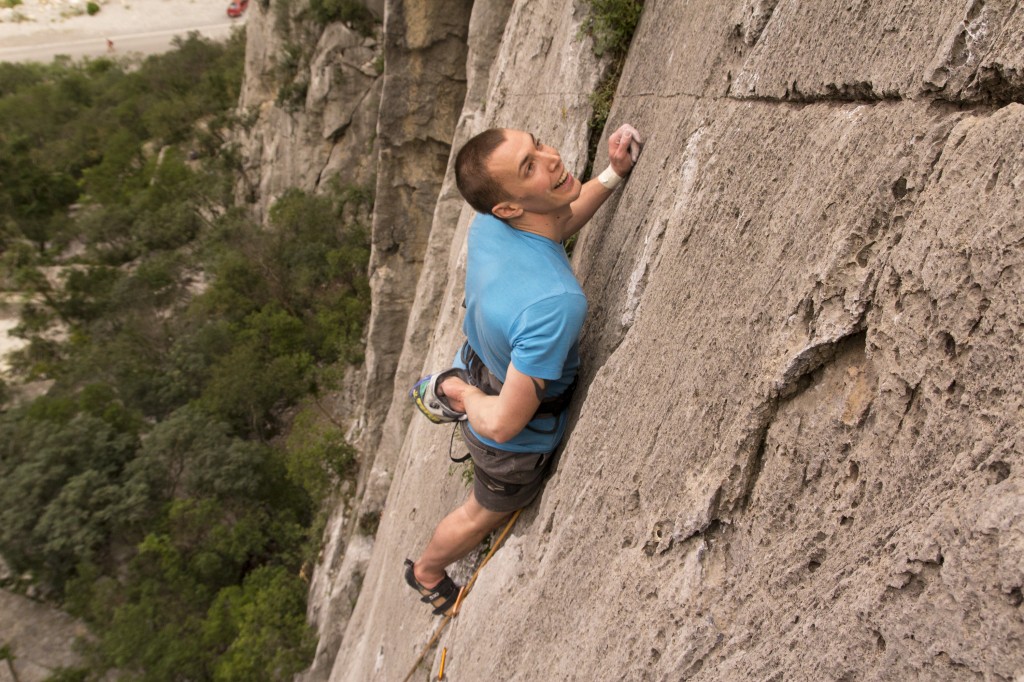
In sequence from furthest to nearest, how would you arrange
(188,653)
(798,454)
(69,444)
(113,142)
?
(113,142) → (69,444) → (188,653) → (798,454)

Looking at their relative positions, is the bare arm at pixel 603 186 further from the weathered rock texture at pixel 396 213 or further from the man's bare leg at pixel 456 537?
the weathered rock texture at pixel 396 213

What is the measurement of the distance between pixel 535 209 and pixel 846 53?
4.02ft

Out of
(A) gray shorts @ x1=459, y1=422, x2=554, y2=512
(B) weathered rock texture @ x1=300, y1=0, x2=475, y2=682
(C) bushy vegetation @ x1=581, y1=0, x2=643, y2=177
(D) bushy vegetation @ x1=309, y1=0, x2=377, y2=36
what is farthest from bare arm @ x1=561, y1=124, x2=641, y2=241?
(D) bushy vegetation @ x1=309, y1=0, x2=377, y2=36

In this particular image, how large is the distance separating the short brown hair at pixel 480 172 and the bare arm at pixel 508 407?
683 mm

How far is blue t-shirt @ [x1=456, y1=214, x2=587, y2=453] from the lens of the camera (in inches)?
92.8

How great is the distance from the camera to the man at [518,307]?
239 cm

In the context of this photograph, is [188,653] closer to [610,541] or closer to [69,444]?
[69,444]

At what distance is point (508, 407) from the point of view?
8.03 feet

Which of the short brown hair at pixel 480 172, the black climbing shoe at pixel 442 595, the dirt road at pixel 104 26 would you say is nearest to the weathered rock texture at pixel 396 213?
the black climbing shoe at pixel 442 595

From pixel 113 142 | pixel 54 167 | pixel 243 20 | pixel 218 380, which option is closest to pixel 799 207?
pixel 218 380

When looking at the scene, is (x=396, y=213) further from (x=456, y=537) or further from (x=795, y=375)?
(x=795, y=375)

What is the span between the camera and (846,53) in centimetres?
177

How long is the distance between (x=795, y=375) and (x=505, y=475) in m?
1.57

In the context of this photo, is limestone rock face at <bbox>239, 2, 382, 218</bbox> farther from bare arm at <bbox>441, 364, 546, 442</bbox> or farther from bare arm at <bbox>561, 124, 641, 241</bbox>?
bare arm at <bbox>441, 364, 546, 442</bbox>
